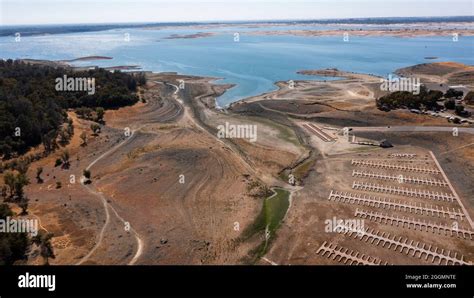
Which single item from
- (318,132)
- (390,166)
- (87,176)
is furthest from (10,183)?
(390,166)

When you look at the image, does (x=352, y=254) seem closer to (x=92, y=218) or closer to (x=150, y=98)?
(x=92, y=218)

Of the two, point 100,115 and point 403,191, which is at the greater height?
point 100,115

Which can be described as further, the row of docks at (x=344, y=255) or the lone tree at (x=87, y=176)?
the lone tree at (x=87, y=176)

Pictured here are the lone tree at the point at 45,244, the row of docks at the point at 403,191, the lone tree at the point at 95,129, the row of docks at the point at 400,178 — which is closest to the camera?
the lone tree at the point at 45,244

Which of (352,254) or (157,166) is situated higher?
(157,166)

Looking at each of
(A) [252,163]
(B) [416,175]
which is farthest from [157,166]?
(B) [416,175]

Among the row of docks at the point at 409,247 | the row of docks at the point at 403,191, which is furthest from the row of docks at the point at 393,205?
the row of docks at the point at 409,247

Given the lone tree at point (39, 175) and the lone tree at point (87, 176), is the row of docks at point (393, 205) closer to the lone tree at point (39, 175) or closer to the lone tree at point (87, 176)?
the lone tree at point (87, 176)

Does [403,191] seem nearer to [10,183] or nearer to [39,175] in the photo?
[10,183]

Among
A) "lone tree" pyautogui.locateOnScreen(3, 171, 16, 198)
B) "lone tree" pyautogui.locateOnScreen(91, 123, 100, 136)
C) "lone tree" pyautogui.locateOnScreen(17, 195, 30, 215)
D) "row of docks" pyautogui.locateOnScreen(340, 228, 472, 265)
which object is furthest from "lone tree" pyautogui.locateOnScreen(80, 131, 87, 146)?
"row of docks" pyautogui.locateOnScreen(340, 228, 472, 265)
